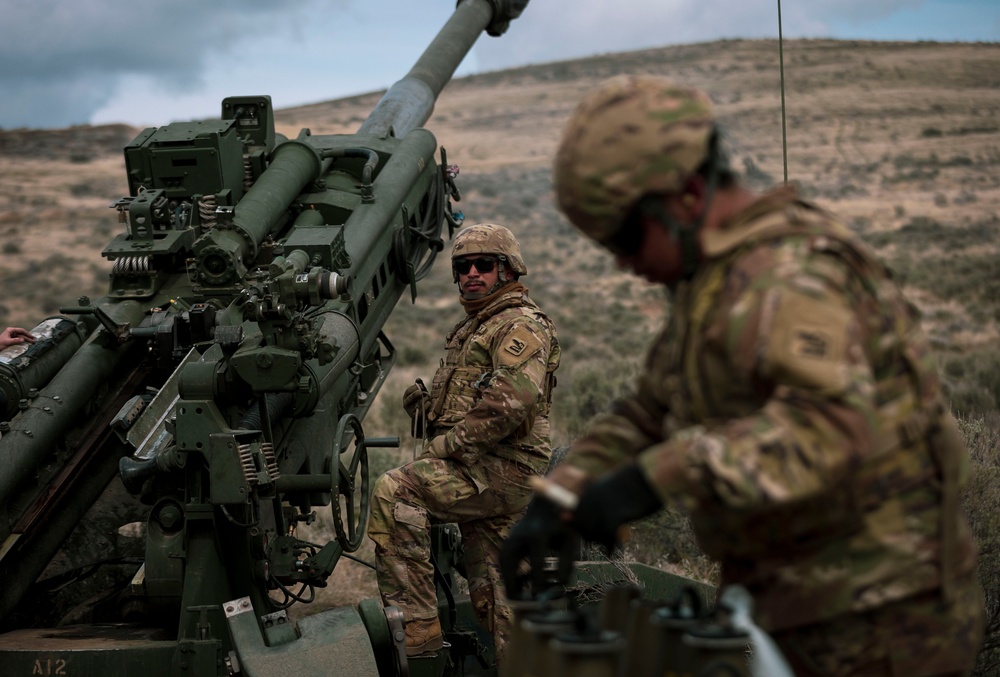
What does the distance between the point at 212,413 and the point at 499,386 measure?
4.14 ft

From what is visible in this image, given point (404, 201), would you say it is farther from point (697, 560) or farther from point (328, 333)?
point (697, 560)

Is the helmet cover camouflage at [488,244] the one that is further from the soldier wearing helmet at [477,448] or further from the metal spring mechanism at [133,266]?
the metal spring mechanism at [133,266]

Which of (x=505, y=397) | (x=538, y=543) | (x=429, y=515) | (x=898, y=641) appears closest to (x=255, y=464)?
(x=429, y=515)

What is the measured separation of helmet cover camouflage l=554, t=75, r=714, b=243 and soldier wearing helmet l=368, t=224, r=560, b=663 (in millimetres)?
2854

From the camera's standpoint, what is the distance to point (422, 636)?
574 cm

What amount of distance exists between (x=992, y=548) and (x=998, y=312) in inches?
637

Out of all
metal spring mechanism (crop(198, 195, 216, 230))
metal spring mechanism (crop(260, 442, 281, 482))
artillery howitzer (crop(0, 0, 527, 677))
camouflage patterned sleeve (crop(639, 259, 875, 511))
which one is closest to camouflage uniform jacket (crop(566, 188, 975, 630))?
camouflage patterned sleeve (crop(639, 259, 875, 511))

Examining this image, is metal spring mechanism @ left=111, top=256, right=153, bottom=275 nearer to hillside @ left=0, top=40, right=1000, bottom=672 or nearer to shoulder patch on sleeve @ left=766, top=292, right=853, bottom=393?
hillside @ left=0, top=40, right=1000, bottom=672

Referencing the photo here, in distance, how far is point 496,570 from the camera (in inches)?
236

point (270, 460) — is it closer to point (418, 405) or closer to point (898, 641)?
point (418, 405)

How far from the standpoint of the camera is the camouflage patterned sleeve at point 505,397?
571cm

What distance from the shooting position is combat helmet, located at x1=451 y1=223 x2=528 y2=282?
6.16 meters

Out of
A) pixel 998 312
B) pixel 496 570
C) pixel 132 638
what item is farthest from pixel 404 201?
pixel 998 312

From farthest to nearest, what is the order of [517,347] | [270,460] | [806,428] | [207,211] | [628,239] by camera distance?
[207,211] < [517,347] < [270,460] < [628,239] < [806,428]
